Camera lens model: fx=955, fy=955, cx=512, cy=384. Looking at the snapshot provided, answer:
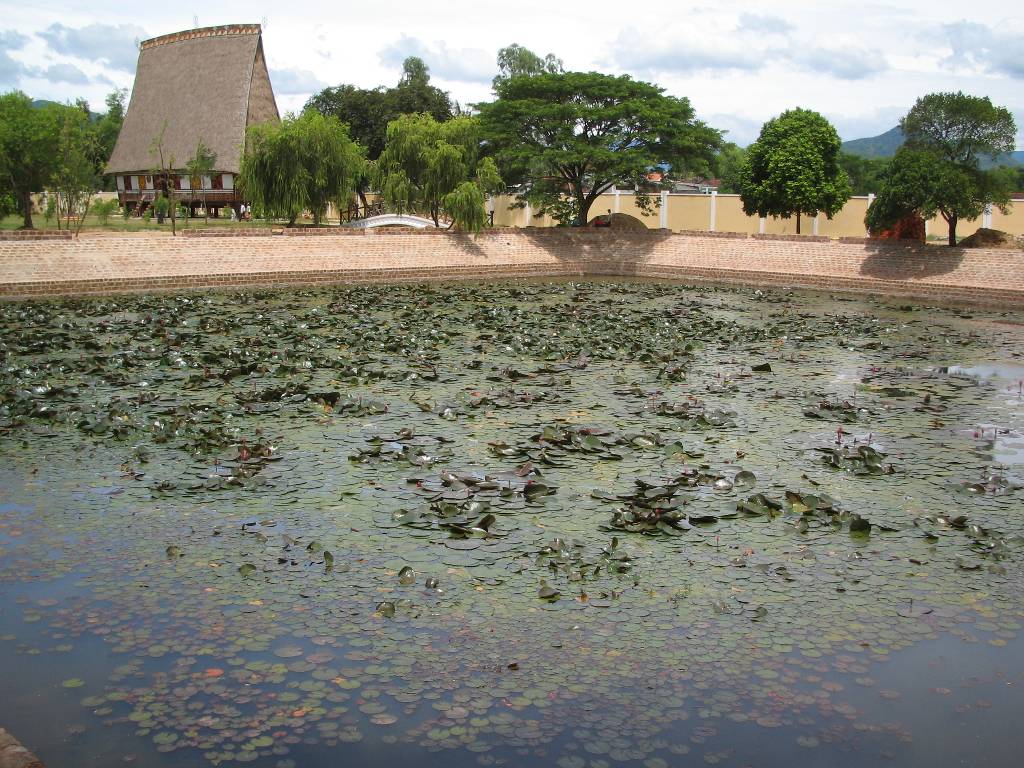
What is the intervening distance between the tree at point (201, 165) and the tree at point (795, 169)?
16.7 meters

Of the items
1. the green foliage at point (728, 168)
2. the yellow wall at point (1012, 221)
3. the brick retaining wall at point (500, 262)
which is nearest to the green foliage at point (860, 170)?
the green foliage at point (728, 168)

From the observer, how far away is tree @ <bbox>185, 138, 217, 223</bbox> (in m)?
30.2

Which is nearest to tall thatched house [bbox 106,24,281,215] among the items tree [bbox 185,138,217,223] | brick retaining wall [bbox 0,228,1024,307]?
tree [bbox 185,138,217,223]

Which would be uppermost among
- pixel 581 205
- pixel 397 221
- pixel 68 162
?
pixel 68 162

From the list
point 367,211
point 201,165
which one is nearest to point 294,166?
point 367,211

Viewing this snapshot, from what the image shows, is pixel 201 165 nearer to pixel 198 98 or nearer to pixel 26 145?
pixel 198 98

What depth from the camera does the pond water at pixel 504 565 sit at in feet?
13.2

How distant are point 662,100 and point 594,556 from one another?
2389 centimetres

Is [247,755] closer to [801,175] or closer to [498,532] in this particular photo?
[498,532]

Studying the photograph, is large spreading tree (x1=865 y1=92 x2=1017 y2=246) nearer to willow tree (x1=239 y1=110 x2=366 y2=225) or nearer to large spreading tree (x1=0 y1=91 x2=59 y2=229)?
willow tree (x1=239 y1=110 x2=366 y2=225)

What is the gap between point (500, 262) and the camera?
25938 millimetres

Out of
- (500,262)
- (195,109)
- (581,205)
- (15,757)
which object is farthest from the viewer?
(195,109)

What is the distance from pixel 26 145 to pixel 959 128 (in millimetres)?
21739

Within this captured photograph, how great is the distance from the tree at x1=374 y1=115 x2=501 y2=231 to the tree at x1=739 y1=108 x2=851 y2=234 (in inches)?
291
